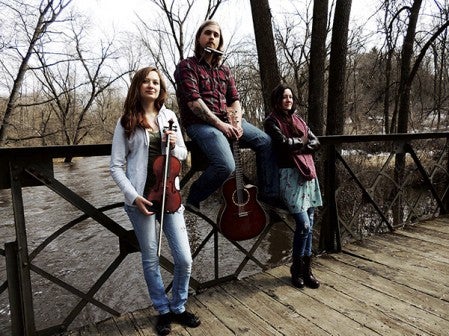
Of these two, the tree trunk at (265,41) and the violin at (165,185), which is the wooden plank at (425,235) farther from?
the tree trunk at (265,41)

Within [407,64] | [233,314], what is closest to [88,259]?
[233,314]

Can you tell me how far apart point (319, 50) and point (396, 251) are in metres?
4.29

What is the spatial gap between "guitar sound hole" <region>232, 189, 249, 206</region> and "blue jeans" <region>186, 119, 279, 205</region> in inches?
6.5

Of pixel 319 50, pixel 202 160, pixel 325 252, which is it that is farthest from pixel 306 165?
pixel 319 50

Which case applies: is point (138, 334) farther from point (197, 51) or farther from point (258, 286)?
point (197, 51)

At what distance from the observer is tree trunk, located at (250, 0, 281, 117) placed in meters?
6.14

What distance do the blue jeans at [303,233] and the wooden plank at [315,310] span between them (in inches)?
11.3

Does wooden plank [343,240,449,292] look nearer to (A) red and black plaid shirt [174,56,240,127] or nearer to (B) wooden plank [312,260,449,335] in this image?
(B) wooden plank [312,260,449,335]

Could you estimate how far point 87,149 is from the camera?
89.1 inches

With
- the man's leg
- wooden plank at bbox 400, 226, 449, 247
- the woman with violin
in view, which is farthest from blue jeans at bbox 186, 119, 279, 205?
wooden plank at bbox 400, 226, 449, 247

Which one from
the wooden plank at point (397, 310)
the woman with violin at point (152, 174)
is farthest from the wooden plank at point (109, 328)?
the wooden plank at point (397, 310)

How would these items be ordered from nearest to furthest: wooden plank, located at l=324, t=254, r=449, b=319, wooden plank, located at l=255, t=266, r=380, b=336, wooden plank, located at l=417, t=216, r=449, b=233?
wooden plank, located at l=255, t=266, r=380, b=336, wooden plank, located at l=324, t=254, r=449, b=319, wooden plank, located at l=417, t=216, r=449, b=233

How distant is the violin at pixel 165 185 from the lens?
204 cm

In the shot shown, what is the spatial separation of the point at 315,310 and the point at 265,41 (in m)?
4.96
